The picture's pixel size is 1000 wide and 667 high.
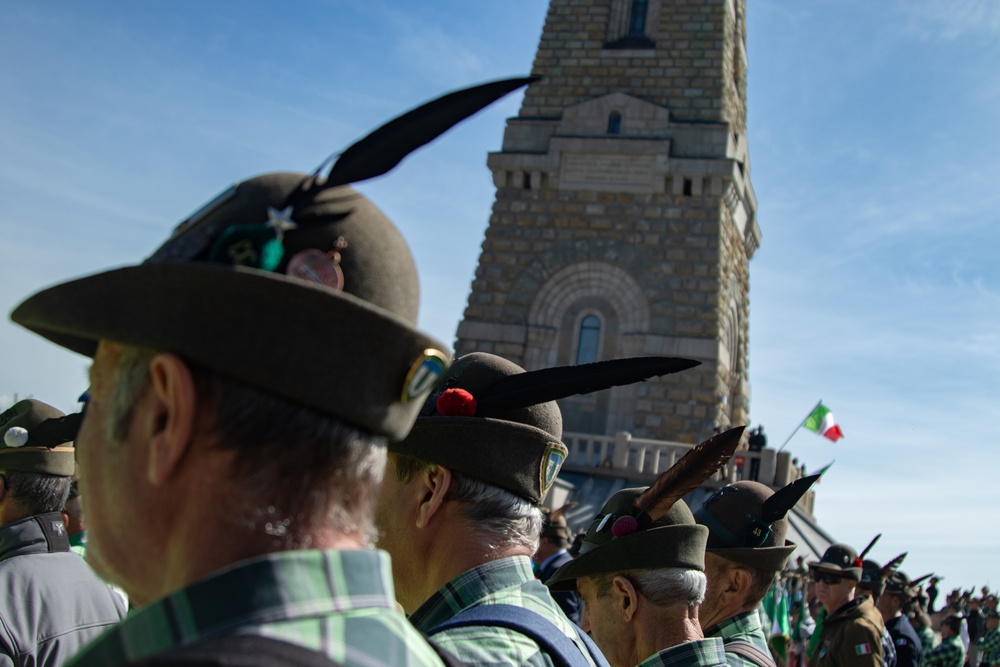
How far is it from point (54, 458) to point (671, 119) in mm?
16806

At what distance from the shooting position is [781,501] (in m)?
4.20

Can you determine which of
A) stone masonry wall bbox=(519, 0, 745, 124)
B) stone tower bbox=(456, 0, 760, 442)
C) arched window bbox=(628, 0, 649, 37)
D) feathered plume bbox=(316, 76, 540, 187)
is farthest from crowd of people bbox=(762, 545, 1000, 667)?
arched window bbox=(628, 0, 649, 37)

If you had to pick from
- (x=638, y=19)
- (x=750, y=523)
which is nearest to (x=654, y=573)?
(x=750, y=523)

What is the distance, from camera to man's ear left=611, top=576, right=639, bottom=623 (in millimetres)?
3271

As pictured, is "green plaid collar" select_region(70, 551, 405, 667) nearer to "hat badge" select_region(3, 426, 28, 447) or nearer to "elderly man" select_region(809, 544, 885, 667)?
"hat badge" select_region(3, 426, 28, 447)

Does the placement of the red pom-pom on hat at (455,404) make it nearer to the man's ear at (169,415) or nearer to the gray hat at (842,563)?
the man's ear at (169,415)

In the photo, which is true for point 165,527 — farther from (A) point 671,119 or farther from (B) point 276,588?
(A) point 671,119

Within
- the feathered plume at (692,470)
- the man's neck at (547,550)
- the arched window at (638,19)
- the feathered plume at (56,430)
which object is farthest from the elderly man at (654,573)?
the arched window at (638,19)

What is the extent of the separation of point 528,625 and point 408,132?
1.13 meters

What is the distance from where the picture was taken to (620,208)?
1909cm

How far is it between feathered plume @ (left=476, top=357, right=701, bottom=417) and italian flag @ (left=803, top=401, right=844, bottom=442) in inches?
619

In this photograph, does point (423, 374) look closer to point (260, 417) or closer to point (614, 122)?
point (260, 417)

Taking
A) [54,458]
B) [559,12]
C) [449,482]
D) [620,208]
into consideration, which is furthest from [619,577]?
[559,12]

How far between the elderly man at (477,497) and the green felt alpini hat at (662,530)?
0.73 metres
